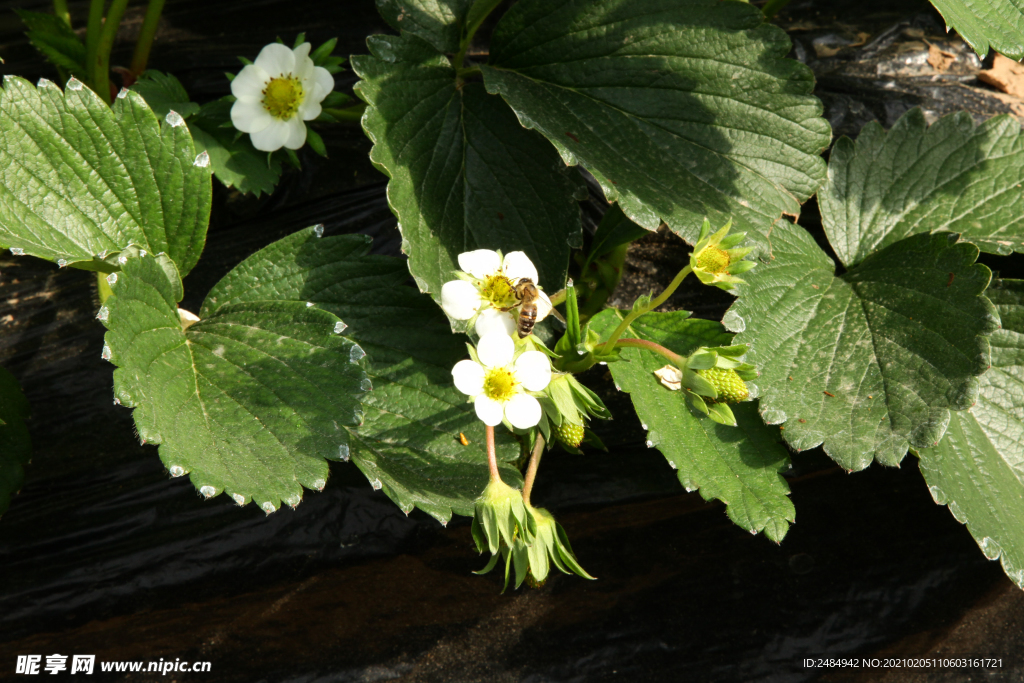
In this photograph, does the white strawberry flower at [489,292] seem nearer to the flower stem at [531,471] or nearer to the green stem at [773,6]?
the flower stem at [531,471]

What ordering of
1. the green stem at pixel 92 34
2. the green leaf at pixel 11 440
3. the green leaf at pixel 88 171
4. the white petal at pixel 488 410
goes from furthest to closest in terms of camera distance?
the green stem at pixel 92 34 < the green leaf at pixel 11 440 < the green leaf at pixel 88 171 < the white petal at pixel 488 410

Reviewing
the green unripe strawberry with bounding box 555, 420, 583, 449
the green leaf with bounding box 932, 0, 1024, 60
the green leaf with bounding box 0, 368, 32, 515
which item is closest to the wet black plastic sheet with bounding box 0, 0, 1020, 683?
the green leaf with bounding box 0, 368, 32, 515

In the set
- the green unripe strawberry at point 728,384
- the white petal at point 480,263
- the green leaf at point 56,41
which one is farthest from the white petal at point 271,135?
the green unripe strawberry at point 728,384

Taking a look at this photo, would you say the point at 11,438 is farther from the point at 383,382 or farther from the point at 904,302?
the point at 904,302

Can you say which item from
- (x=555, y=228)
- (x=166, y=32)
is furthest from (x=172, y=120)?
(x=166, y=32)

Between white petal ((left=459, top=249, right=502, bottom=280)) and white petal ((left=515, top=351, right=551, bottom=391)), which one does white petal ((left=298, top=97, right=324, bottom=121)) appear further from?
white petal ((left=515, top=351, right=551, bottom=391))

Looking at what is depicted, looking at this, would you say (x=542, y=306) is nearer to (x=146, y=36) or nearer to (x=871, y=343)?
(x=871, y=343)

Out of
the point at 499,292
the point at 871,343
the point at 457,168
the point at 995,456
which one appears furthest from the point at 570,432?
the point at 995,456
